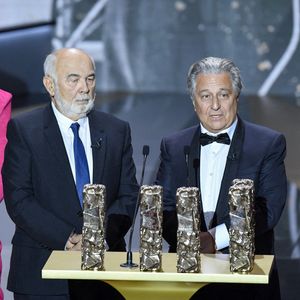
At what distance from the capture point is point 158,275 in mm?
3459

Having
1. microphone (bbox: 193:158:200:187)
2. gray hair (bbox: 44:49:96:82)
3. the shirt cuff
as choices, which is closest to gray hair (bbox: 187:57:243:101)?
microphone (bbox: 193:158:200:187)

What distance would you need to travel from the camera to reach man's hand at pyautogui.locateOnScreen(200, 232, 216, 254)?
3.95 metres

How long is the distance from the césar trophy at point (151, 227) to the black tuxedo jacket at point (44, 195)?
64 centimetres

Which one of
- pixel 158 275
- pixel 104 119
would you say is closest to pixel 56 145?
pixel 104 119

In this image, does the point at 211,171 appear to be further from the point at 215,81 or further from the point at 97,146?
the point at 97,146

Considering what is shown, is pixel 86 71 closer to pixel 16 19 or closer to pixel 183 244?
pixel 183 244

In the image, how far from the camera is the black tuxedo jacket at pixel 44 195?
4129mm

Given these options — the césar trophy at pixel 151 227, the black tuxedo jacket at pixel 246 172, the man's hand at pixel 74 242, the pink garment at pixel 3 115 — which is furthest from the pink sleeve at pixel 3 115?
the césar trophy at pixel 151 227

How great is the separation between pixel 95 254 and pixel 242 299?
872 millimetres

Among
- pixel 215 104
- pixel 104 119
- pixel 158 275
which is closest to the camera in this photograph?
pixel 158 275

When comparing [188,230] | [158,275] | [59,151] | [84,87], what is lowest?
[158,275]

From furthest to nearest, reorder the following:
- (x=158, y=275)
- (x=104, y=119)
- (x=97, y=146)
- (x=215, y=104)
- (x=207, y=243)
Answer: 1. (x=104, y=119)
2. (x=97, y=146)
3. (x=215, y=104)
4. (x=207, y=243)
5. (x=158, y=275)

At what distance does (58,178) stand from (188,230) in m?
0.85

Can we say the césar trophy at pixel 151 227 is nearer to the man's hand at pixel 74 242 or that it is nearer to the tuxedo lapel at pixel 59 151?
the man's hand at pixel 74 242
